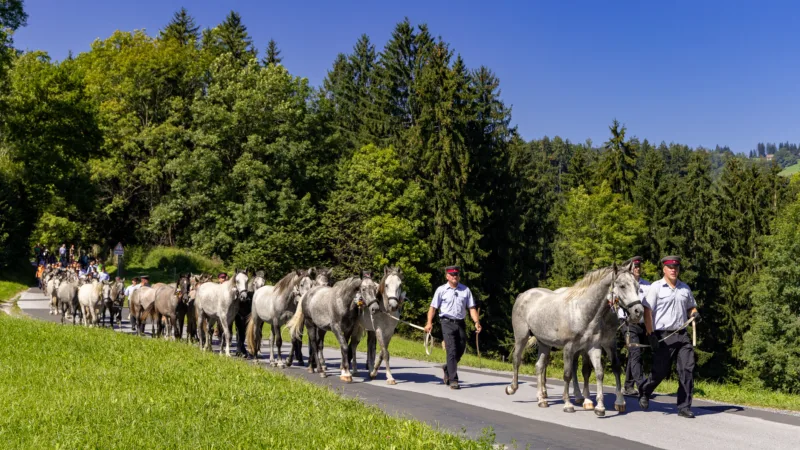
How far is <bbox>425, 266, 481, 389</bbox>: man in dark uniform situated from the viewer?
15.2 meters

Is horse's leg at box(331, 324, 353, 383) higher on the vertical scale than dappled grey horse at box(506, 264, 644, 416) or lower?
lower

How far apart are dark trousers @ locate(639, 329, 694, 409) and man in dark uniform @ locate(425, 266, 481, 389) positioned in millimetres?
3839

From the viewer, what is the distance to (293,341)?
18.8 metres

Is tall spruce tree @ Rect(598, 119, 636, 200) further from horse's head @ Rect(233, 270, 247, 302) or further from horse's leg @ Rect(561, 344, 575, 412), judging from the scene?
horse's leg @ Rect(561, 344, 575, 412)

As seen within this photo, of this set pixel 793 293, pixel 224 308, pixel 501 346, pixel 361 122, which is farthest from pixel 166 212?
pixel 793 293

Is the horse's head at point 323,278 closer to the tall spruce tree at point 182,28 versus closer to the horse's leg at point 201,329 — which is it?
the horse's leg at point 201,329

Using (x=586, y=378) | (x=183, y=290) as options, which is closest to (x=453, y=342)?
(x=586, y=378)

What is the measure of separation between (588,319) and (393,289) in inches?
183

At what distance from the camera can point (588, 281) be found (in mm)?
12250

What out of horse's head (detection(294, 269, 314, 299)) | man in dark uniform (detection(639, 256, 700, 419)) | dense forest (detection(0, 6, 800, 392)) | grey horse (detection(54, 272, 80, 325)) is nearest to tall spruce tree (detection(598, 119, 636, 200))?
dense forest (detection(0, 6, 800, 392))

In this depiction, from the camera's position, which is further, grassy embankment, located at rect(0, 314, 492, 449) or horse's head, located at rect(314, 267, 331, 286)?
horse's head, located at rect(314, 267, 331, 286)

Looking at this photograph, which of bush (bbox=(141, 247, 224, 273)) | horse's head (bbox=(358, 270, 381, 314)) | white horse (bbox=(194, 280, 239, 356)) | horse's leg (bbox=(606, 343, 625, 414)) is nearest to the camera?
horse's leg (bbox=(606, 343, 625, 414))

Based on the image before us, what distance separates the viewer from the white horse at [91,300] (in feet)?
94.7

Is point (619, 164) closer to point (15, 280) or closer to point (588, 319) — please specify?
point (15, 280)
